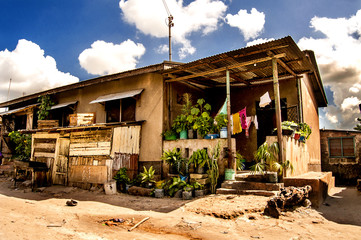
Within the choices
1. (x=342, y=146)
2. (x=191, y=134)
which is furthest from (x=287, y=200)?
(x=342, y=146)

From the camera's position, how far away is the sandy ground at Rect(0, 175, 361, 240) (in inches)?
184

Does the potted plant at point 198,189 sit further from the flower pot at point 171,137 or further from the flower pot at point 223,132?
the flower pot at point 171,137

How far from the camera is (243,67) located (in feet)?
30.4

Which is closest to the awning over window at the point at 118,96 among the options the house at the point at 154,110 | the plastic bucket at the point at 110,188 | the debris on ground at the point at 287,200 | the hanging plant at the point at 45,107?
the house at the point at 154,110

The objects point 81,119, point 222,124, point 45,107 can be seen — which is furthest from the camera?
point 45,107

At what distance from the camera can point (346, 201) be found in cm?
824

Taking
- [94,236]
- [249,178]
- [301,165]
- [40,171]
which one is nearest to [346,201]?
[301,165]

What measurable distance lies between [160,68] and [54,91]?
24.8 feet

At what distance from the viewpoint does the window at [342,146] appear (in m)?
14.6

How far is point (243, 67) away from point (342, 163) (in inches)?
385

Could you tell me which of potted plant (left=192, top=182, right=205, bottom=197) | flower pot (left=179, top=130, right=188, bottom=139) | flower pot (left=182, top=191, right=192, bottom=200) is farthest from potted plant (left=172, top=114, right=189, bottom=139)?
flower pot (left=182, top=191, right=192, bottom=200)

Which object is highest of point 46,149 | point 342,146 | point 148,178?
point 342,146

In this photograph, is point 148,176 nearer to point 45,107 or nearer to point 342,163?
point 45,107

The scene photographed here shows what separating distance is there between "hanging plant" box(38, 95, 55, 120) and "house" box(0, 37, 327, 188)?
1.88 m
